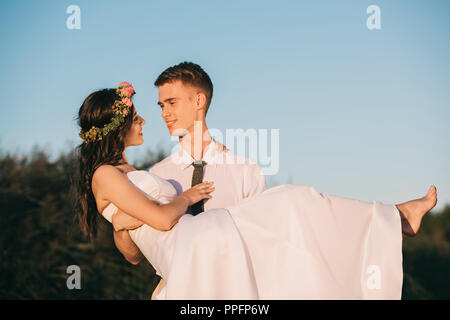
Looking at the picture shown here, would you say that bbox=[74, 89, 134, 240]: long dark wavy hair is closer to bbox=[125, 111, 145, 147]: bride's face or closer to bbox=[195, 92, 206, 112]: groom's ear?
bbox=[125, 111, 145, 147]: bride's face

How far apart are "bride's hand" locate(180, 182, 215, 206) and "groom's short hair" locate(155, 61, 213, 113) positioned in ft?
3.46

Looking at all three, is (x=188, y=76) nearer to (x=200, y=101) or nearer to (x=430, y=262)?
(x=200, y=101)

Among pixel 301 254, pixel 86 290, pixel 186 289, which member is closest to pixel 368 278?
pixel 301 254

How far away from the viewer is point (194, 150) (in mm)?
4363

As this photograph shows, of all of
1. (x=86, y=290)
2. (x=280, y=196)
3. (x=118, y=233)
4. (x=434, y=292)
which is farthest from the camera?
(x=434, y=292)

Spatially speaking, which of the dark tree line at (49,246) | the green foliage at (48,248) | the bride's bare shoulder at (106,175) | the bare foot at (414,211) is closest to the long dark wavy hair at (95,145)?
the bride's bare shoulder at (106,175)

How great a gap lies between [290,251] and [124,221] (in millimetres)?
1268

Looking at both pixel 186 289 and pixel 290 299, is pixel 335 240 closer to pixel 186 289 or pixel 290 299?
pixel 290 299

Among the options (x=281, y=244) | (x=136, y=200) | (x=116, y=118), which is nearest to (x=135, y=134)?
(x=116, y=118)

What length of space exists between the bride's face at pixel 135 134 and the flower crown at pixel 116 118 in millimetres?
127

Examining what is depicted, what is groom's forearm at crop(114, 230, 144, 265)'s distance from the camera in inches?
148

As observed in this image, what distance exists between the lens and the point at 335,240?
3012mm

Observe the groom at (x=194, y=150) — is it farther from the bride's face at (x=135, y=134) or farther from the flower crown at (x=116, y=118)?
the flower crown at (x=116, y=118)
